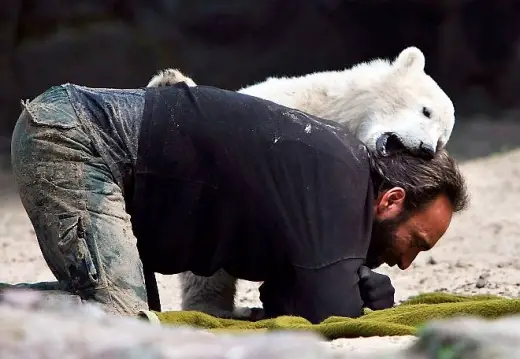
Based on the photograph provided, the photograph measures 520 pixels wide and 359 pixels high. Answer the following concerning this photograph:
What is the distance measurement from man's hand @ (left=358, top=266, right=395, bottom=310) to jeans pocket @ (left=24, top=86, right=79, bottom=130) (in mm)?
1073

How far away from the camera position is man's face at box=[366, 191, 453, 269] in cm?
319

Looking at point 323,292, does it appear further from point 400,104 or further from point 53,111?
point 400,104

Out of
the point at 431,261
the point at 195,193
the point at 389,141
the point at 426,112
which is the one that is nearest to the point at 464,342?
the point at 195,193

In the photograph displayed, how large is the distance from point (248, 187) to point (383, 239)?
576 millimetres

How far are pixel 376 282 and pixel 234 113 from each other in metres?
0.76

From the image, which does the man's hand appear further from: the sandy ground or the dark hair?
the sandy ground

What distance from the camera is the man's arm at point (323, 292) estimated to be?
2885 millimetres

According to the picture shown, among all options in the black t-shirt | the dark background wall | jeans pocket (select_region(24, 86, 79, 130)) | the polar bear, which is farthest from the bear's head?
the dark background wall

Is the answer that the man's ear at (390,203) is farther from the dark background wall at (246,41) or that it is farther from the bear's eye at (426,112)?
the dark background wall at (246,41)

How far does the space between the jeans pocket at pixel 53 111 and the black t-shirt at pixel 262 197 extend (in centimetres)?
22

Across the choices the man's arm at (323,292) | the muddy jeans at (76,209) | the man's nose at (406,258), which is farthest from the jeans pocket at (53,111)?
the man's nose at (406,258)

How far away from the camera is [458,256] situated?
5.64 metres

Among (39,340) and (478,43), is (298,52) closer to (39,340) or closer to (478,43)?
(478,43)

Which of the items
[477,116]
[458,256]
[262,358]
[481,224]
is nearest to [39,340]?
[262,358]
